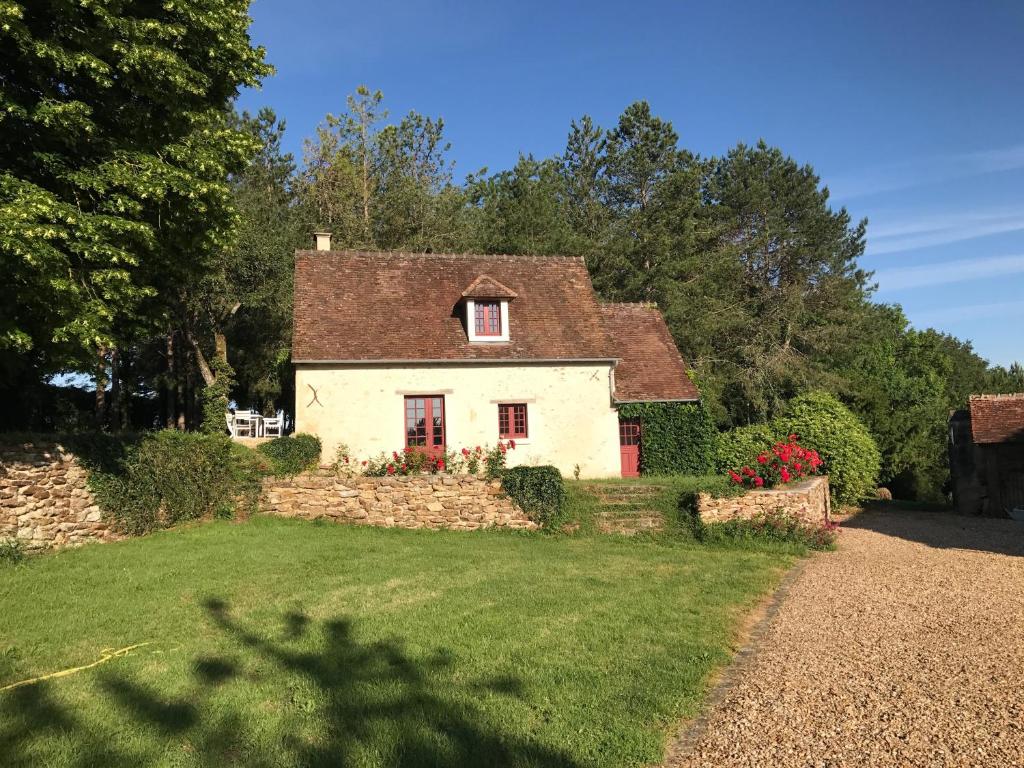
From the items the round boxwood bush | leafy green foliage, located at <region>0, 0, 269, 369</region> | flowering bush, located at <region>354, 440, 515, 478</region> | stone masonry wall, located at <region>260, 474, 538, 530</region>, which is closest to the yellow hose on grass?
leafy green foliage, located at <region>0, 0, 269, 369</region>

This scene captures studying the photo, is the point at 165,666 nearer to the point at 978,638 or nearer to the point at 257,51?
the point at 978,638

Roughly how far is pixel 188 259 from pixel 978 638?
12.4 metres

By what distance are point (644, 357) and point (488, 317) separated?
5625 mm

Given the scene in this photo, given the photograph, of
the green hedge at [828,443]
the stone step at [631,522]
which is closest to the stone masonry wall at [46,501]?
the stone step at [631,522]

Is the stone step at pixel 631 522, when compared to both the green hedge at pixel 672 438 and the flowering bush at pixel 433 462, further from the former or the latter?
the green hedge at pixel 672 438

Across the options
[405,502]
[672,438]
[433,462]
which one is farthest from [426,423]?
[672,438]

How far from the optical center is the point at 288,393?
2559cm

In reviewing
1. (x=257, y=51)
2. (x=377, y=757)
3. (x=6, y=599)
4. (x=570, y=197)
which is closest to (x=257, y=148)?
(x=257, y=51)

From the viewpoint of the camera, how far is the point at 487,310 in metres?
19.8

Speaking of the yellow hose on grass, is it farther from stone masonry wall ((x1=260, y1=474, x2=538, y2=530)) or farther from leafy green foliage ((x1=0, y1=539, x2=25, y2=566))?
stone masonry wall ((x1=260, y1=474, x2=538, y2=530))

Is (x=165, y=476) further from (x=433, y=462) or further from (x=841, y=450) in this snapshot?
(x=841, y=450)

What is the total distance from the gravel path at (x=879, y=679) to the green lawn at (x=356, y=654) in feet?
1.60

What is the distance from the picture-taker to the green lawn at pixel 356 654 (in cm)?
458

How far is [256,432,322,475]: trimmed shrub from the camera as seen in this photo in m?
15.7
